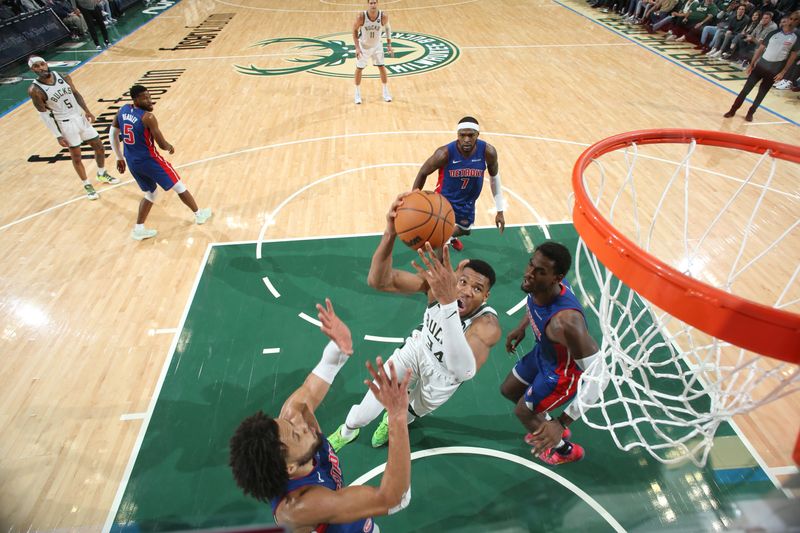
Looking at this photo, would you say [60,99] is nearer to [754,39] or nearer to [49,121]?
[49,121]

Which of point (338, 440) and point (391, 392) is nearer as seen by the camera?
point (391, 392)

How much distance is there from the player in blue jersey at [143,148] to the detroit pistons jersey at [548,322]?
4442 mm

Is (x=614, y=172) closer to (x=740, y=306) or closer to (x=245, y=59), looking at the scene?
(x=740, y=306)

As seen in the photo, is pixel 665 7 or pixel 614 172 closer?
pixel 614 172

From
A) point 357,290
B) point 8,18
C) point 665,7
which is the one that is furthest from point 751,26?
point 8,18

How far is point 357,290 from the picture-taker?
4898 mm

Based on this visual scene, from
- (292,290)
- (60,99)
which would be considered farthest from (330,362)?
(60,99)

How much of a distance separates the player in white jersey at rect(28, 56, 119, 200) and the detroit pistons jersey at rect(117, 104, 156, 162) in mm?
1674

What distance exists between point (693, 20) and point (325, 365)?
15.9 meters

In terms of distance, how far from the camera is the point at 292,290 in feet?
16.2

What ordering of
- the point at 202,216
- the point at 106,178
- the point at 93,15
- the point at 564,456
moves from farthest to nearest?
the point at 93,15 < the point at 106,178 < the point at 202,216 < the point at 564,456

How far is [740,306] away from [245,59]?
12.8m

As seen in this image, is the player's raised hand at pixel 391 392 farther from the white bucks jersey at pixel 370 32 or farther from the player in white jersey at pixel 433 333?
the white bucks jersey at pixel 370 32

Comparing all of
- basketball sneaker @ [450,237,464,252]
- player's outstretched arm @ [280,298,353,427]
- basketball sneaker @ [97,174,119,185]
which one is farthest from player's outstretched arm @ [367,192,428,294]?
basketball sneaker @ [97,174,119,185]
